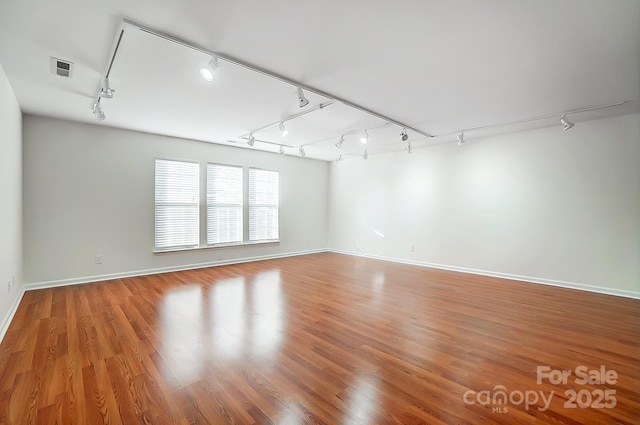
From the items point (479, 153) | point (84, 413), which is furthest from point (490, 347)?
point (479, 153)

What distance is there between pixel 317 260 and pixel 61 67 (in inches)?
212

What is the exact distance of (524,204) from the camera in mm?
4879

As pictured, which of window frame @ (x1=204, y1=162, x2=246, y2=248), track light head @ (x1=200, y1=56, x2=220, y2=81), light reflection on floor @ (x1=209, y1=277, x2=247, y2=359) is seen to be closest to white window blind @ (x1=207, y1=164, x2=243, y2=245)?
window frame @ (x1=204, y1=162, x2=246, y2=248)

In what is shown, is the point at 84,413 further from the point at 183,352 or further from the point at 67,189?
the point at 67,189

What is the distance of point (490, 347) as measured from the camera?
2533 mm

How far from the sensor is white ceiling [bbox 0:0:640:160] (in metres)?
1.95

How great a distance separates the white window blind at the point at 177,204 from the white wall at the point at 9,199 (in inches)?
71.3

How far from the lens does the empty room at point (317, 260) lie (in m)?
1.92

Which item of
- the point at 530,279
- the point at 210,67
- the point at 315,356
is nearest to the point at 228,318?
the point at 315,356

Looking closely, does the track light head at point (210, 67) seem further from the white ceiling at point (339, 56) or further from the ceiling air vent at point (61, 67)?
the ceiling air vent at point (61, 67)

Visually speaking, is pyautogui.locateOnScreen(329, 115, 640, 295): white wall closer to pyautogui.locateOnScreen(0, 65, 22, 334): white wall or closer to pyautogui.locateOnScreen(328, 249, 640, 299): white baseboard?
pyautogui.locateOnScreen(328, 249, 640, 299): white baseboard

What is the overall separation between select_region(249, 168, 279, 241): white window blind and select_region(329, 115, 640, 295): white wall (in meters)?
2.48

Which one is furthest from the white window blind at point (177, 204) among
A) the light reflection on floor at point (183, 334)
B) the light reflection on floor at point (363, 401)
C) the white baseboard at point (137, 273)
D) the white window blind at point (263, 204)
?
the light reflection on floor at point (363, 401)

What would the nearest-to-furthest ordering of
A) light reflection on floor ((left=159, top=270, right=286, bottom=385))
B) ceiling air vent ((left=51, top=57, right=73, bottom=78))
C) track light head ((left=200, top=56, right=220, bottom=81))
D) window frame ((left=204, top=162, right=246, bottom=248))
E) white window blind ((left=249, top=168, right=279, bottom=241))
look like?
light reflection on floor ((left=159, top=270, right=286, bottom=385)) < track light head ((left=200, top=56, right=220, bottom=81)) < ceiling air vent ((left=51, top=57, right=73, bottom=78)) < window frame ((left=204, top=162, right=246, bottom=248)) < white window blind ((left=249, top=168, right=279, bottom=241))
